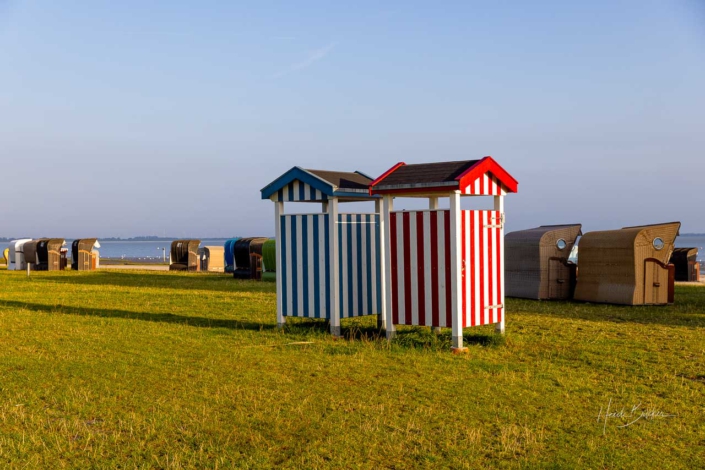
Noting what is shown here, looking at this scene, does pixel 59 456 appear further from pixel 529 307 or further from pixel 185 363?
pixel 529 307

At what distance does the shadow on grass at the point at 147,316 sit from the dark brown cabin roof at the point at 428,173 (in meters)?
3.87

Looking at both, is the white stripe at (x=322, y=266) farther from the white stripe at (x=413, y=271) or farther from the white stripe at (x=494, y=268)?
the white stripe at (x=494, y=268)

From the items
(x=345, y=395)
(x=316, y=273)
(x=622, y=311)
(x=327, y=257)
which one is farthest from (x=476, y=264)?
(x=622, y=311)

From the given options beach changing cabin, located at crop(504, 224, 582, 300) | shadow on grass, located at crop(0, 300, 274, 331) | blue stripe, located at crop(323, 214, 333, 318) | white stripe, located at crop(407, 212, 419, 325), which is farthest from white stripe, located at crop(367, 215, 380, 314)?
beach changing cabin, located at crop(504, 224, 582, 300)

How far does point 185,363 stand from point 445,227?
4.25 m

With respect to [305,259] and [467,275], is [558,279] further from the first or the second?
[305,259]

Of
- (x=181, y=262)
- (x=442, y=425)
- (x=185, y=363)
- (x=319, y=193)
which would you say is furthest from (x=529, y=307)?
(x=181, y=262)

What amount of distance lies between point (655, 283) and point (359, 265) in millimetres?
8874

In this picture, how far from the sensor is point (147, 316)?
15305mm

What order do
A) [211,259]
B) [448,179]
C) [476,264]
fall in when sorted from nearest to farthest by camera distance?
1. [448,179]
2. [476,264]
3. [211,259]

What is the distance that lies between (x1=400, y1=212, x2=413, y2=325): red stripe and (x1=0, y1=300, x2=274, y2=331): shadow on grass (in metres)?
3.16

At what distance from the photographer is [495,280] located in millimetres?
11648

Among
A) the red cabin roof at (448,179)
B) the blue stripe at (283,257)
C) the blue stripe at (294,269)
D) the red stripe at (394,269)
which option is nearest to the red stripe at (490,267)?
the red cabin roof at (448,179)

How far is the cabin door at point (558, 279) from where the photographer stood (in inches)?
752
